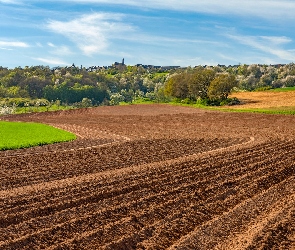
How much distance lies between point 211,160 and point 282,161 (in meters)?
3.76

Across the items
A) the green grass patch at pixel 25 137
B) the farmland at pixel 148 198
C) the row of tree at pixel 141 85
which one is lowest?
the green grass patch at pixel 25 137

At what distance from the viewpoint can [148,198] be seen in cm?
1523

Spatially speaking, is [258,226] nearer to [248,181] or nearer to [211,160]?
[248,181]

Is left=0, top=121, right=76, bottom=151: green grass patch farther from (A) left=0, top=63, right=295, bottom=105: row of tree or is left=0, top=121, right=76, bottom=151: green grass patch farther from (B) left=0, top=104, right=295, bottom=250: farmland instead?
(A) left=0, top=63, right=295, bottom=105: row of tree

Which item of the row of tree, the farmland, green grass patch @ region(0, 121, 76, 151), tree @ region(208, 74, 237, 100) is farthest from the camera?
the row of tree

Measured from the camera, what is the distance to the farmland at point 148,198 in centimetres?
1147

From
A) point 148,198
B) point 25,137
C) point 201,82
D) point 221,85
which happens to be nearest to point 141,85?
point 201,82

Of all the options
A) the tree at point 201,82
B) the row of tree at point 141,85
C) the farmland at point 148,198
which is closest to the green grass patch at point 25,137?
the farmland at point 148,198

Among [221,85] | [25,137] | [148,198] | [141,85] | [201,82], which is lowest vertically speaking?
[25,137]

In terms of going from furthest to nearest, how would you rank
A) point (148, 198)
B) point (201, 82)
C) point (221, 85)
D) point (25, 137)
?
point (201, 82) → point (221, 85) → point (25, 137) → point (148, 198)

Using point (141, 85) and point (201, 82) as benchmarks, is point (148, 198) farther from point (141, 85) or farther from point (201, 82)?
point (141, 85)

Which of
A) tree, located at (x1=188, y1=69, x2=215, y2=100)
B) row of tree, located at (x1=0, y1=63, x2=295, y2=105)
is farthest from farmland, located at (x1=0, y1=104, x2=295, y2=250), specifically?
tree, located at (x1=188, y1=69, x2=215, y2=100)

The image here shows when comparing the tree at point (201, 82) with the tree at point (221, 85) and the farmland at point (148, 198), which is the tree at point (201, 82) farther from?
the farmland at point (148, 198)

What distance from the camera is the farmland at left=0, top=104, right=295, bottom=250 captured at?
1147cm
